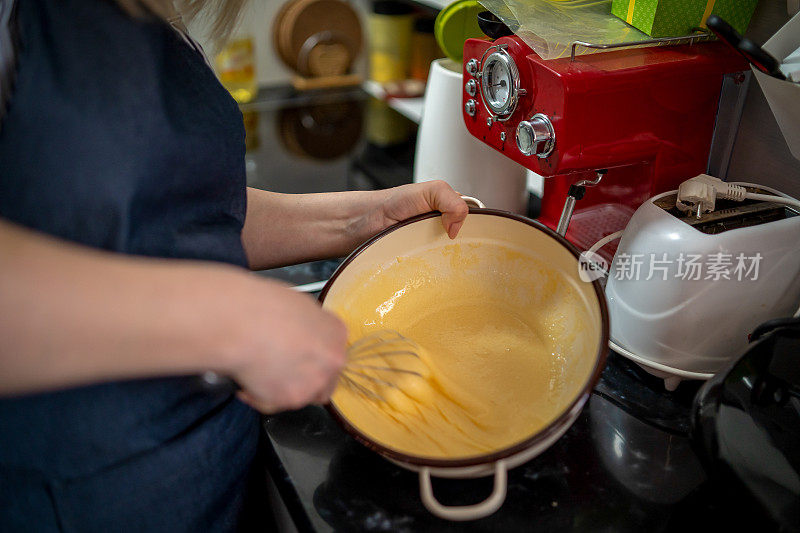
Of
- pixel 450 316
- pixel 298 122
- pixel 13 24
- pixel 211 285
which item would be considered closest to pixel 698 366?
pixel 450 316

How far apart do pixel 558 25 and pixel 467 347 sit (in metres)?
0.39

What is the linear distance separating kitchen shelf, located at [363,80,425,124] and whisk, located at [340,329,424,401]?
1036mm

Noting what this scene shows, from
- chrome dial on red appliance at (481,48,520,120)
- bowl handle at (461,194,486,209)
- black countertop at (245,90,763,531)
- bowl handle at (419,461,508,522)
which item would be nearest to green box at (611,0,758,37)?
chrome dial on red appliance at (481,48,520,120)

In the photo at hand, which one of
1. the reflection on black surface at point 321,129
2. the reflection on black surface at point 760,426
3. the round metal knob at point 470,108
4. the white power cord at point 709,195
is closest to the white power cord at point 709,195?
the white power cord at point 709,195

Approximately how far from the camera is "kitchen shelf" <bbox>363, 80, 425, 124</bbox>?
5.47ft

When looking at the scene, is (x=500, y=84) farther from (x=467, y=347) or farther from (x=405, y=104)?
(x=405, y=104)

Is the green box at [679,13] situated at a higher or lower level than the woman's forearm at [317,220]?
higher

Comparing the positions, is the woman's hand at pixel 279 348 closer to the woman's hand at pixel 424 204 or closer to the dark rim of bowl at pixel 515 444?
the dark rim of bowl at pixel 515 444

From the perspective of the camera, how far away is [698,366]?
682 millimetres

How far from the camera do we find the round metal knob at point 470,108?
832mm

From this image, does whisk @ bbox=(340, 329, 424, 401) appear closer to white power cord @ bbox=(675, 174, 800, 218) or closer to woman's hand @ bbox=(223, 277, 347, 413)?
woman's hand @ bbox=(223, 277, 347, 413)

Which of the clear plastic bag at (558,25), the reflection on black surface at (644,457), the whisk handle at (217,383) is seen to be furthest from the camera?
the clear plastic bag at (558,25)

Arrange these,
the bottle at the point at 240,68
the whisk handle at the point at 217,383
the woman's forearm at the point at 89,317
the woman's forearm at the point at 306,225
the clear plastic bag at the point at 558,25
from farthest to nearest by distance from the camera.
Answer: the bottle at the point at 240,68
the woman's forearm at the point at 306,225
the clear plastic bag at the point at 558,25
the whisk handle at the point at 217,383
the woman's forearm at the point at 89,317

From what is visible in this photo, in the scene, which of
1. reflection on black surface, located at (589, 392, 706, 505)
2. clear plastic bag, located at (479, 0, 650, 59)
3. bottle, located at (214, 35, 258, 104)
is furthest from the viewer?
bottle, located at (214, 35, 258, 104)
